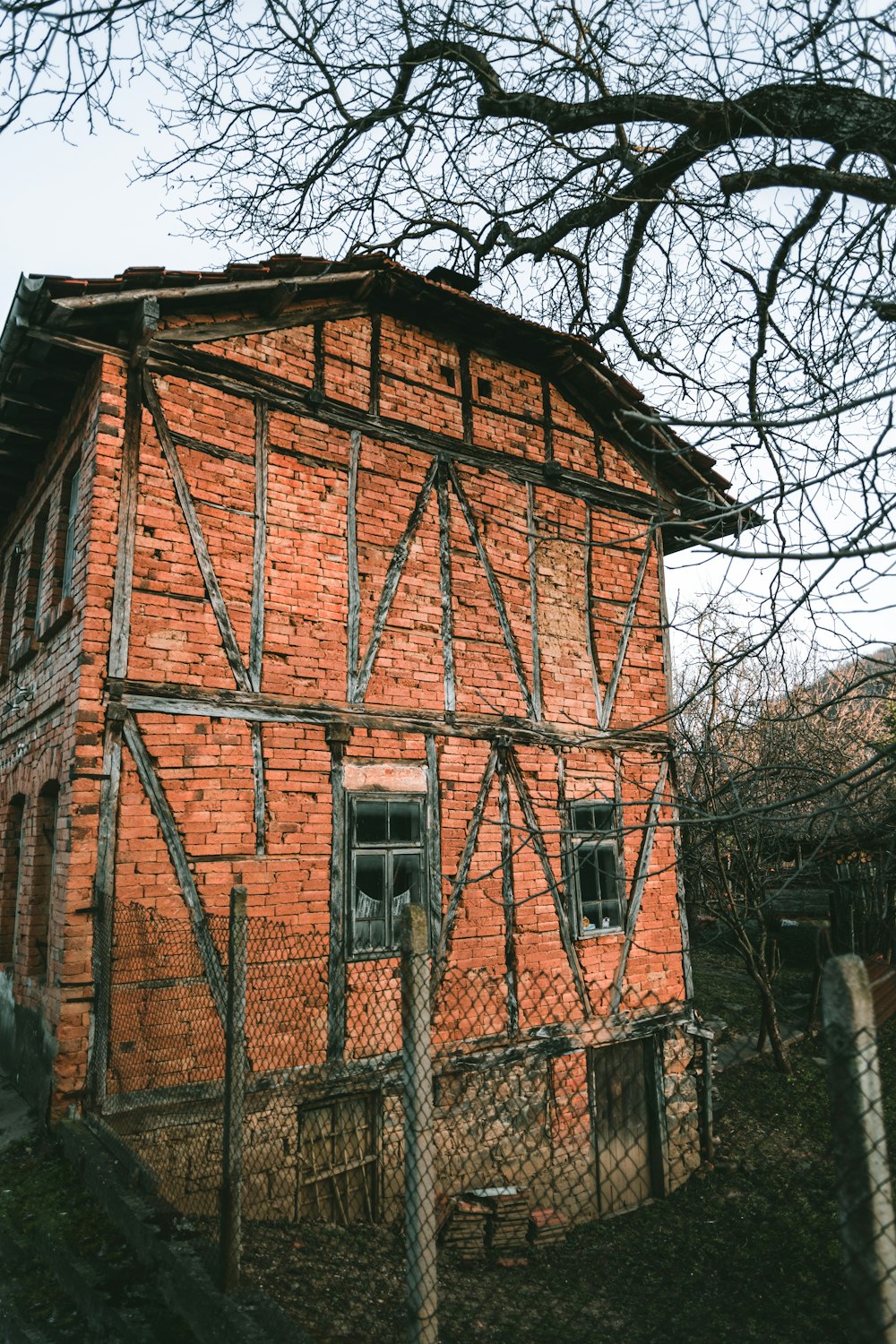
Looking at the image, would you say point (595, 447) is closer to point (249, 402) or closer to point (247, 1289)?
point (249, 402)

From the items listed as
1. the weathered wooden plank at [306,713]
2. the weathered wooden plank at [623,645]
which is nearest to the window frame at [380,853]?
the weathered wooden plank at [306,713]

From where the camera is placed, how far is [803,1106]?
1019 cm

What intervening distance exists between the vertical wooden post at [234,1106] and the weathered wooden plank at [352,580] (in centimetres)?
369

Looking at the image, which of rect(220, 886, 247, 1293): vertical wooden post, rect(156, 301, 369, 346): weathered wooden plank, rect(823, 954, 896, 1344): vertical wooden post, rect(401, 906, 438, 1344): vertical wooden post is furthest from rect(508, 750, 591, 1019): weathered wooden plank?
rect(823, 954, 896, 1344): vertical wooden post

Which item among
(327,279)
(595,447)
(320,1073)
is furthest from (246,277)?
(320,1073)

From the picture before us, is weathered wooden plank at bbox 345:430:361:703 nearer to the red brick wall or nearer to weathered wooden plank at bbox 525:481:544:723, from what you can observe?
the red brick wall

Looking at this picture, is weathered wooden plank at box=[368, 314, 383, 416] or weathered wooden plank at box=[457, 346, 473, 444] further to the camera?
weathered wooden plank at box=[457, 346, 473, 444]

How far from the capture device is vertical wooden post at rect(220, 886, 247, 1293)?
3279mm

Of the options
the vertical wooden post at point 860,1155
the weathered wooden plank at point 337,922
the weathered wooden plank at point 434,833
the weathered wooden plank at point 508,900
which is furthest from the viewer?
the weathered wooden plank at point 508,900

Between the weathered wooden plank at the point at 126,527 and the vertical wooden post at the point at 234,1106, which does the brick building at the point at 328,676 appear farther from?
the vertical wooden post at the point at 234,1106

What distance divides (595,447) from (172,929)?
24.4ft

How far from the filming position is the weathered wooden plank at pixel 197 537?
6594 mm

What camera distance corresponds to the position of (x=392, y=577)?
773 cm

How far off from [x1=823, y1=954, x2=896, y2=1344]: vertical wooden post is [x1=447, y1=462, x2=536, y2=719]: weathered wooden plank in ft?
22.1
